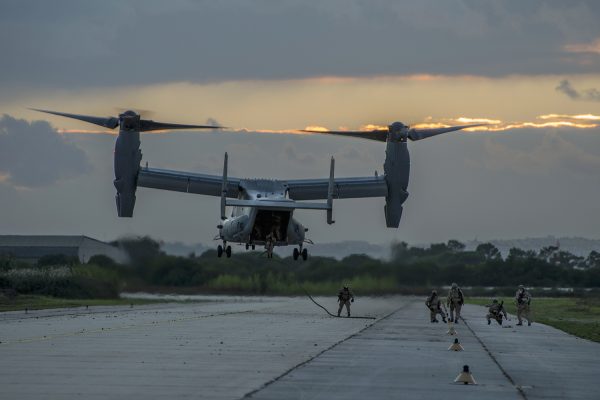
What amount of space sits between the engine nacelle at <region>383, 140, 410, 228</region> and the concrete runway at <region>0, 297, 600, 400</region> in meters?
7.49

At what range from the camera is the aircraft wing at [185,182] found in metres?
53.5

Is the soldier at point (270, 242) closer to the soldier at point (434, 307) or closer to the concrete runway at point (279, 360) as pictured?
the concrete runway at point (279, 360)

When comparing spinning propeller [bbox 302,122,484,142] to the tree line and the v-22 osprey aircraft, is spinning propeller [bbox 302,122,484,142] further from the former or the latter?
the tree line

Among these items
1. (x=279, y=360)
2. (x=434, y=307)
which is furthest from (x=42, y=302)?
(x=279, y=360)

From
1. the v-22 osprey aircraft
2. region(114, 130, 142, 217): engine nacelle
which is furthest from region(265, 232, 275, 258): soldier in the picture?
region(114, 130, 142, 217): engine nacelle

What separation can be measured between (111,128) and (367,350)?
76.4ft

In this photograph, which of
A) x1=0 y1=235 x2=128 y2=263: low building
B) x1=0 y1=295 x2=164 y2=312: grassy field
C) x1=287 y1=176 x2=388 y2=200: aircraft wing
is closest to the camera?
x1=287 y1=176 x2=388 y2=200: aircraft wing

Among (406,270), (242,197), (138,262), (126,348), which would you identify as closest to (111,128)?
(242,197)

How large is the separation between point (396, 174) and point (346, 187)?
214 inches

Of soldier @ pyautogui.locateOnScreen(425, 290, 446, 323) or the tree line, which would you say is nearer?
soldier @ pyautogui.locateOnScreen(425, 290, 446, 323)

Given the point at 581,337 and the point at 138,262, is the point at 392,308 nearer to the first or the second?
the point at 138,262

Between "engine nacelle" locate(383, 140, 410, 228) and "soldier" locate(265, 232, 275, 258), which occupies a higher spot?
"engine nacelle" locate(383, 140, 410, 228)

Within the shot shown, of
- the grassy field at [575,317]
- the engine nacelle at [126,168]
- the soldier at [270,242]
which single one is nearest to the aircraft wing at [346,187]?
the soldier at [270,242]

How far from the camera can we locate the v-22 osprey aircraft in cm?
4775
